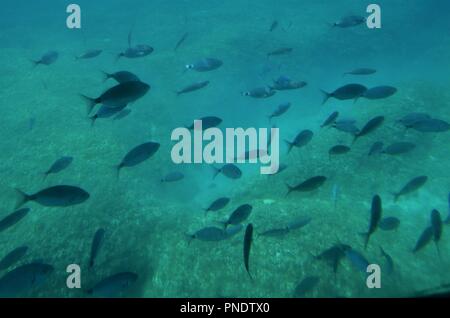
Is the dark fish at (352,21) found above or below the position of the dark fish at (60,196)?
above

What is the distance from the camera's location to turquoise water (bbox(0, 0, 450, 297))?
8453mm

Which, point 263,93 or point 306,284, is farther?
point 263,93

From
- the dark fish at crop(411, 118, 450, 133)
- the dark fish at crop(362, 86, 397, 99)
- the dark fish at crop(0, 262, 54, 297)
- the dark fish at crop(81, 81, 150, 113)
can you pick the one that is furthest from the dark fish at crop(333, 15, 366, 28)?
the dark fish at crop(0, 262, 54, 297)

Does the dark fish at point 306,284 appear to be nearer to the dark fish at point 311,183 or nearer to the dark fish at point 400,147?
the dark fish at point 311,183

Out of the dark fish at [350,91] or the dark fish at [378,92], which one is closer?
the dark fish at [350,91]

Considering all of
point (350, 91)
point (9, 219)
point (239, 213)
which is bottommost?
point (9, 219)

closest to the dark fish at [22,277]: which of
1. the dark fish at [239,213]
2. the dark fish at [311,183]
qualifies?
the dark fish at [239,213]

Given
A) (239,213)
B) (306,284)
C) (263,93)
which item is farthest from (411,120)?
(239,213)

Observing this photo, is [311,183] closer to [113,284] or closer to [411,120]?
[411,120]

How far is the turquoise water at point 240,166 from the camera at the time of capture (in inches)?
333

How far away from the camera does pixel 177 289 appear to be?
8055mm

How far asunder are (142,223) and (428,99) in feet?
55.3

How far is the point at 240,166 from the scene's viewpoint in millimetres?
20031
